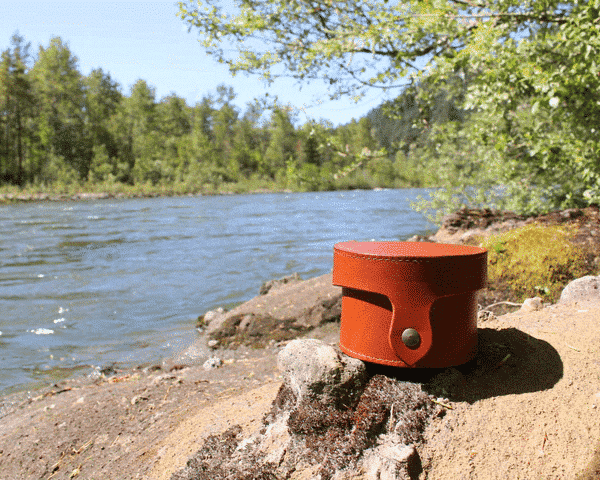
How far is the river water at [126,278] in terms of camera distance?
19.6ft

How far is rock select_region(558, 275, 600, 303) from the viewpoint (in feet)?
11.8

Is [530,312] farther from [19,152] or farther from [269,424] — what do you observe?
[19,152]

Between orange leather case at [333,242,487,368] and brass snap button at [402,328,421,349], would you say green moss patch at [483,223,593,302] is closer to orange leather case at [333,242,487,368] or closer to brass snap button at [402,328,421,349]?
orange leather case at [333,242,487,368]

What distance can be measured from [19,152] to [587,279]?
5822cm

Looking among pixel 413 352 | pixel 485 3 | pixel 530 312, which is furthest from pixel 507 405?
pixel 485 3

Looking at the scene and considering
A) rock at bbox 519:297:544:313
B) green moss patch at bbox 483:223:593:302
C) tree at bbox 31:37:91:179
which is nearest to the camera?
rock at bbox 519:297:544:313

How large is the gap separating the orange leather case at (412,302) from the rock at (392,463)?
441 millimetres

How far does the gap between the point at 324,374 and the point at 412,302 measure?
614 mm

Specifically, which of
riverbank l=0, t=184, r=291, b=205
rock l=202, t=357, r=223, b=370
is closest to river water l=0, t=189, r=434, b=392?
rock l=202, t=357, r=223, b=370

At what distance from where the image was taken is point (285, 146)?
76.3 metres

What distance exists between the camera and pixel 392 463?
2.26 meters

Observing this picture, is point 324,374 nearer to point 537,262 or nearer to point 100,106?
point 537,262

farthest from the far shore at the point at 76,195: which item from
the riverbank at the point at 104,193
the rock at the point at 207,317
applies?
the rock at the point at 207,317

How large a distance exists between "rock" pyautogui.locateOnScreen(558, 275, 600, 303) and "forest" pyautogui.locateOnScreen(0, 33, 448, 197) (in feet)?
123
